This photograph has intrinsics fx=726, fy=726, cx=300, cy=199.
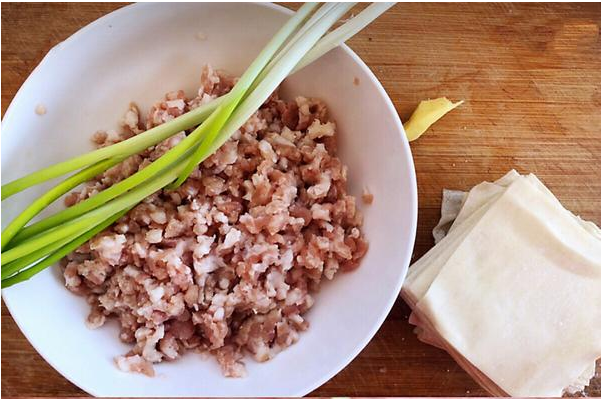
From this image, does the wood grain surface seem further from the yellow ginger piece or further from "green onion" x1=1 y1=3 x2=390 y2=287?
"green onion" x1=1 y1=3 x2=390 y2=287

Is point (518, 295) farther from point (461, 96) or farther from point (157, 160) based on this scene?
point (157, 160)

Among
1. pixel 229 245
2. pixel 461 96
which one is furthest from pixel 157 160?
pixel 461 96

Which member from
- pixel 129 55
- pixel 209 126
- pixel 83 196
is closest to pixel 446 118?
pixel 209 126

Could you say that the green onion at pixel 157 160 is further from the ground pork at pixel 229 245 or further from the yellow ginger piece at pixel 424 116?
the yellow ginger piece at pixel 424 116

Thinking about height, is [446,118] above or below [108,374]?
above

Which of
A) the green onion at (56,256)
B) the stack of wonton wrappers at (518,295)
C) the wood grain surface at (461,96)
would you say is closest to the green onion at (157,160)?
the green onion at (56,256)

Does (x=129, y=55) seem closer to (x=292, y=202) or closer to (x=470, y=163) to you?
(x=292, y=202)

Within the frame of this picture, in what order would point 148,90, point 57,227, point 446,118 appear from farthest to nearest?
point 446,118
point 148,90
point 57,227
